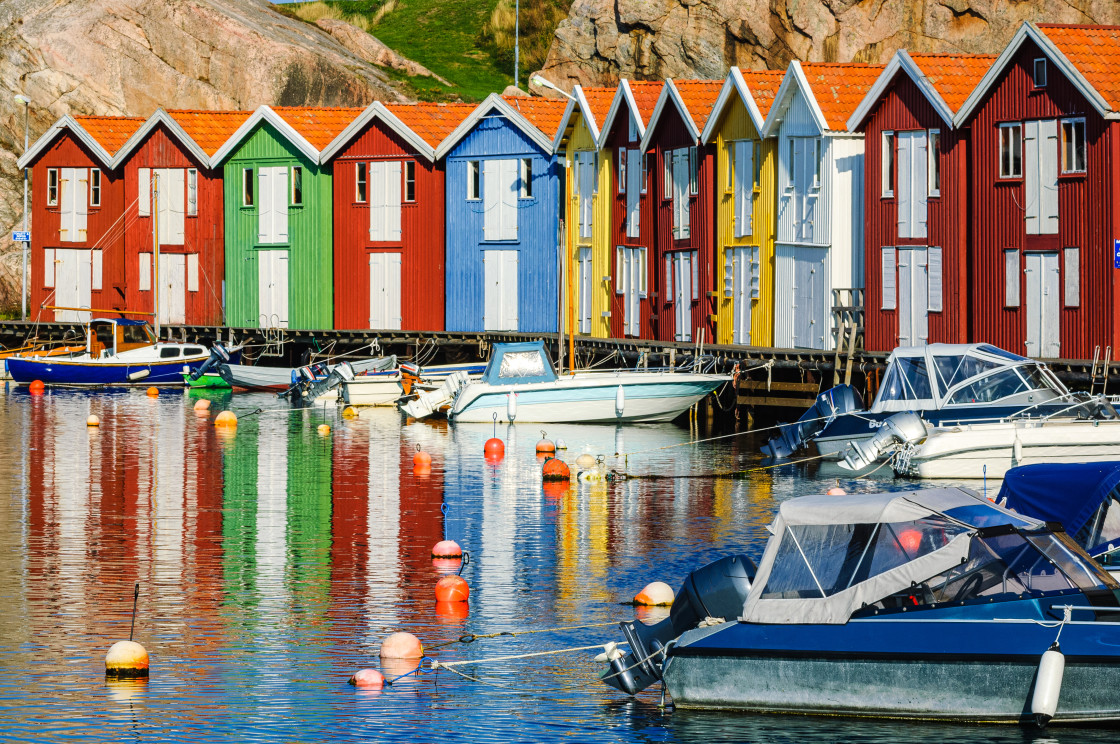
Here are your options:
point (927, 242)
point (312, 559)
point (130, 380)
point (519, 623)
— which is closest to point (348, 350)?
point (130, 380)

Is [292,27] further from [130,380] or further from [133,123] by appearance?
[130,380]

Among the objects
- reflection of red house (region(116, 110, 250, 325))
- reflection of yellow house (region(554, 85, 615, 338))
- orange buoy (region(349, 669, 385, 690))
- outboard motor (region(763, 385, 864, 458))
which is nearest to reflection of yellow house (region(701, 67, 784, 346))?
reflection of yellow house (region(554, 85, 615, 338))

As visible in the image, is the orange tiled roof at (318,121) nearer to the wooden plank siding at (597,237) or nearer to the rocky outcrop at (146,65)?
the wooden plank siding at (597,237)

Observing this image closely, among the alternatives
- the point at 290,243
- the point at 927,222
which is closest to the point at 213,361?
the point at 290,243

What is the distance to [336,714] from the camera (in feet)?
47.6

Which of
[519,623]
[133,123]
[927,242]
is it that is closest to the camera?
[519,623]

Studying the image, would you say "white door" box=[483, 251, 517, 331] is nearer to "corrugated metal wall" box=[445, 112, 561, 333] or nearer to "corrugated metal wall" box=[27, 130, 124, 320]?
"corrugated metal wall" box=[445, 112, 561, 333]

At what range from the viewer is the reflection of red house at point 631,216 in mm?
50875

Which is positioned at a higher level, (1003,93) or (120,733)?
(1003,93)

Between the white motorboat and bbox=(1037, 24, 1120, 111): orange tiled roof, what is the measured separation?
11690 mm

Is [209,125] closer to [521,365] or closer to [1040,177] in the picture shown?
[521,365]

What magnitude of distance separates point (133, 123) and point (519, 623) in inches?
2099

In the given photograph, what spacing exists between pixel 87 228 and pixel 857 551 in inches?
2181

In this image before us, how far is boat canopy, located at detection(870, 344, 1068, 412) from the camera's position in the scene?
98.9 feet
